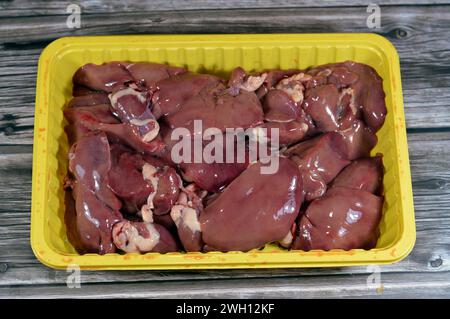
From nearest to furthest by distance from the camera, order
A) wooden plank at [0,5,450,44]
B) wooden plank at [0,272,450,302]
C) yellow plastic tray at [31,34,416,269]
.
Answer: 1. yellow plastic tray at [31,34,416,269]
2. wooden plank at [0,272,450,302]
3. wooden plank at [0,5,450,44]

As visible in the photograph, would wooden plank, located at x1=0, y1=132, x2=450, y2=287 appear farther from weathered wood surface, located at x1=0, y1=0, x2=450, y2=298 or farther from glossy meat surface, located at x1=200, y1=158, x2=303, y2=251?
glossy meat surface, located at x1=200, y1=158, x2=303, y2=251

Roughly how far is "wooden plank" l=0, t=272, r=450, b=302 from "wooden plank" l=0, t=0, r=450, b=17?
3.82 ft

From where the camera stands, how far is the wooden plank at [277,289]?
2.55 m

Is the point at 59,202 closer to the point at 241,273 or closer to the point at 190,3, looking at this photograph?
the point at 241,273

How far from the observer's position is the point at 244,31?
2973 millimetres

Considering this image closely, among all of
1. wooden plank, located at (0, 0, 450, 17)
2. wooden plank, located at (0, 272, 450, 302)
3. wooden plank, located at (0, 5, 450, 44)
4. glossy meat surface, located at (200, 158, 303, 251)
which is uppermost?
wooden plank, located at (0, 0, 450, 17)

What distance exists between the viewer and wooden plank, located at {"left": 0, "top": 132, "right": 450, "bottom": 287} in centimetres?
257

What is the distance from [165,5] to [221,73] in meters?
0.50

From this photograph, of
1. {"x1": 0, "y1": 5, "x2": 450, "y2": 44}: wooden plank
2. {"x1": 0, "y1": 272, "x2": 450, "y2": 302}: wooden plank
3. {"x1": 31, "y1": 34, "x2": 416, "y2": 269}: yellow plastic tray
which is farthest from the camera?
{"x1": 0, "y1": 5, "x2": 450, "y2": 44}: wooden plank

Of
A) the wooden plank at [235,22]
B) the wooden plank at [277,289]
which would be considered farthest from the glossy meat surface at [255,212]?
the wooden plank at [235,22]

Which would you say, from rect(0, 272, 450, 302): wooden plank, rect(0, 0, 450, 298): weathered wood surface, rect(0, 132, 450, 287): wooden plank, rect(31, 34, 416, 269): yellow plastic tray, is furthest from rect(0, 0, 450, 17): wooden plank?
rect(0, 272, 450, 302): wooden plank

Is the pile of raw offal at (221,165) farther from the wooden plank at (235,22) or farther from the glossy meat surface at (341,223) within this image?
the wooden plank at (235,22)

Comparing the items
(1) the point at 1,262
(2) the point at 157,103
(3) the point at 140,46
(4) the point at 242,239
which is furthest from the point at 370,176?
(1) the point at 1,262
